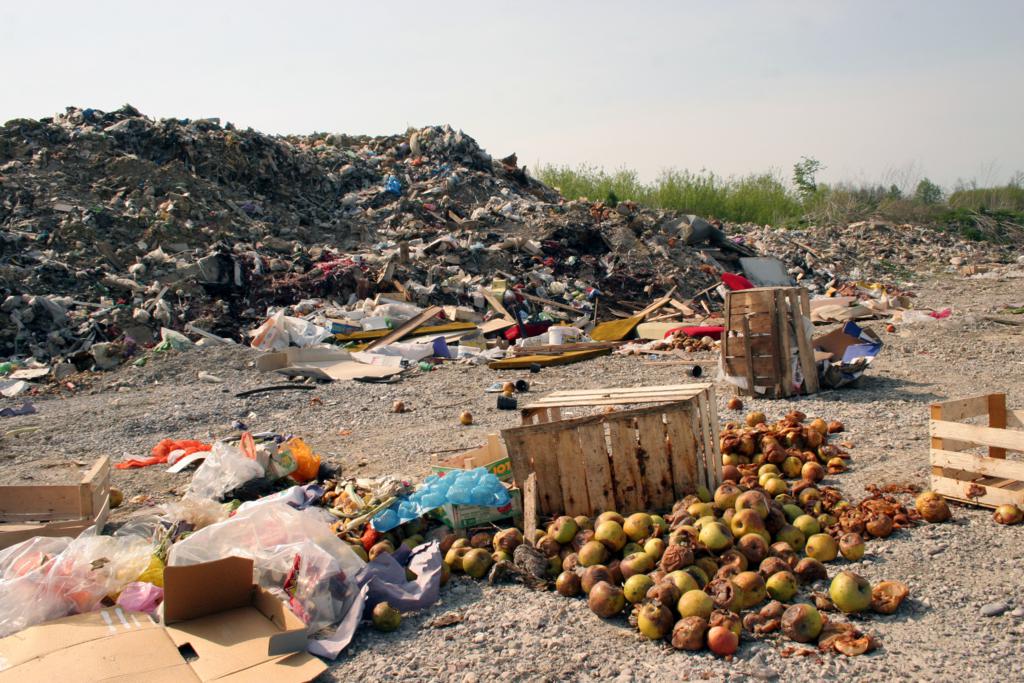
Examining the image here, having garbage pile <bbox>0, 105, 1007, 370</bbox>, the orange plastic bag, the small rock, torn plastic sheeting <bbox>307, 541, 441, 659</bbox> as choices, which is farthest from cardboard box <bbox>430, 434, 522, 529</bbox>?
garbage pile <bbox>0, 105, 1007, 370</bbox>

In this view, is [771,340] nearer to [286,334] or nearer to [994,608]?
[994,608]

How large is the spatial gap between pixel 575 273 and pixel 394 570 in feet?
39.3

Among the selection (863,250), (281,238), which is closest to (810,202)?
(863,250)

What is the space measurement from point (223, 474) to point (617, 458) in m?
2.44

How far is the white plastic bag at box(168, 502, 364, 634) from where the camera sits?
3.41 m

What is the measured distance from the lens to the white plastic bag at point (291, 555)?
341 cm

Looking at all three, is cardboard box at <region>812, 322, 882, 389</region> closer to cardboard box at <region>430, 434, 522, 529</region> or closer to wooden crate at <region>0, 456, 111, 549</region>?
cardboard box at <region>430, 434, 522, 529</region>

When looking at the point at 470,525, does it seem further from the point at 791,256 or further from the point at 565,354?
the point at 791,256

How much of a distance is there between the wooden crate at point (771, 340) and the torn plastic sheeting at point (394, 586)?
4095 millimetres

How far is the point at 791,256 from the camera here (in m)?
19.3

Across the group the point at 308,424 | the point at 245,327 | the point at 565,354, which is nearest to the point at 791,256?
the point at 565,354

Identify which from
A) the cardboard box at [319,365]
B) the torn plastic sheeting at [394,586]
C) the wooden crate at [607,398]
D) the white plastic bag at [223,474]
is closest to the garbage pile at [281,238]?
the cardboard box at [319,365]

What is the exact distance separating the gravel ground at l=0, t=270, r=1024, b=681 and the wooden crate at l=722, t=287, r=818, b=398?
0.21 metres

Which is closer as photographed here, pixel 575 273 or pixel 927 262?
pixel 575 273
